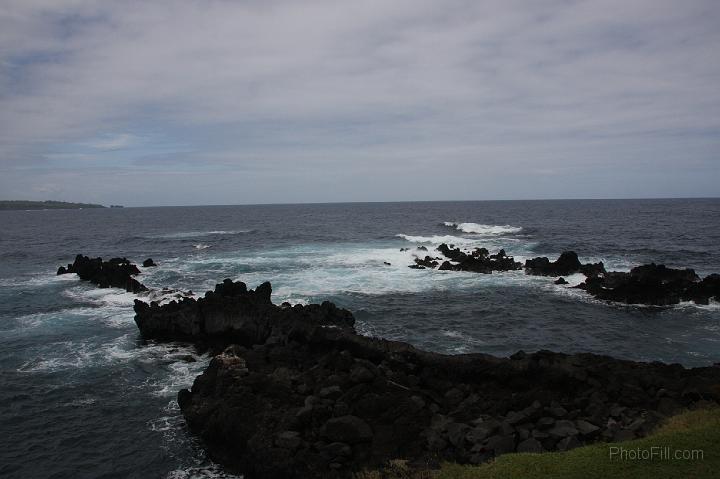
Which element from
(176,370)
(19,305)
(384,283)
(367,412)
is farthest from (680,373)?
(19,305)

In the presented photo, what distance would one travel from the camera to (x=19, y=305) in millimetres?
40094

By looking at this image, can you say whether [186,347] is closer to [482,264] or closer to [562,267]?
[482,264]

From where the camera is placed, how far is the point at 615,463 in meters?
11.7

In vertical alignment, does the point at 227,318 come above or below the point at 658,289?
below

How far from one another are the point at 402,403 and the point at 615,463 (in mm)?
7043

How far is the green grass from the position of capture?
438 inches

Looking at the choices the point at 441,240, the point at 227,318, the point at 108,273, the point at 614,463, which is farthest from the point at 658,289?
the point at 108,273

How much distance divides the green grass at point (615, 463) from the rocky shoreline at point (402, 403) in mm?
1166

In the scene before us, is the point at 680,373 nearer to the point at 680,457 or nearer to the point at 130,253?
the point at 680,457

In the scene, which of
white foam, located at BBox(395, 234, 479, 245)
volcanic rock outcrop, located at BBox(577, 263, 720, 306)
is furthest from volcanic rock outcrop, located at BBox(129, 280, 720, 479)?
white foam, located at BBox(395, 234, 479, 245)

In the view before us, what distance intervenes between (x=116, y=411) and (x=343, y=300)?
828 inches

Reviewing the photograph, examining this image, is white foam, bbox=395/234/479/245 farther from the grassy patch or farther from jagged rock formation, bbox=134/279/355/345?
the grassy patch

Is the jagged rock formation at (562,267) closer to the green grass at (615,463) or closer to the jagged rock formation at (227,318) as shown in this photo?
the jagged rock formation at (227,318)

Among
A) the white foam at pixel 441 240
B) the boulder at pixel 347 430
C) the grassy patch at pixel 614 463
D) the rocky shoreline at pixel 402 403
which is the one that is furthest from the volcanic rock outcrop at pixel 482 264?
the grassy patch at pixel 614 463
